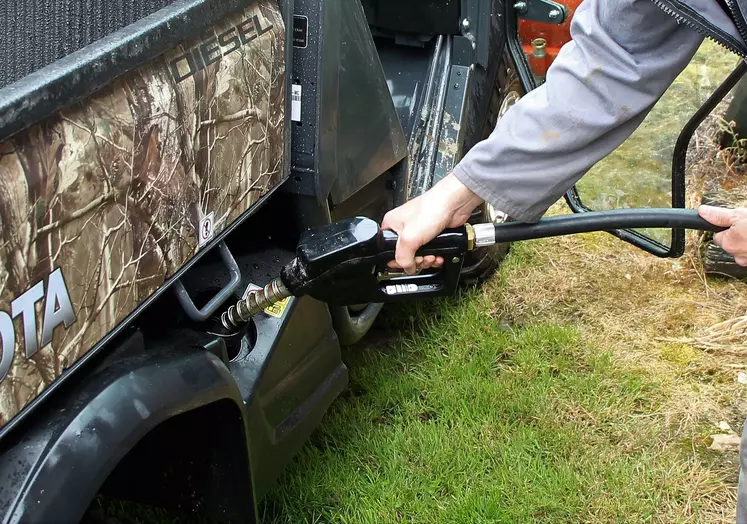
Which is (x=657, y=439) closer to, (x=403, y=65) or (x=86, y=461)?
(x=403, y=65)

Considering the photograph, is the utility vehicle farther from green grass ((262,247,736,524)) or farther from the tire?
green grass ((262,247,736,524))

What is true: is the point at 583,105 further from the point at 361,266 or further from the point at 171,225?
the point at 171,225

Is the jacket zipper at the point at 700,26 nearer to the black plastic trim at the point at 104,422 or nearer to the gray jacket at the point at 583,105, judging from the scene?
the gray jacket at the point at 583,105

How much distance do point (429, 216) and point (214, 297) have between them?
1.62ft

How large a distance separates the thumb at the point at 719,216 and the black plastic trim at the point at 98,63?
100cm

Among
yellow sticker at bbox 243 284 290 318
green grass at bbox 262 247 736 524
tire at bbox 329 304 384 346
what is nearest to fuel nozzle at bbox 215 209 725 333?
yellow sticker at bbox 243 284 290 318

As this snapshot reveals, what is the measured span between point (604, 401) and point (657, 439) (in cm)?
21

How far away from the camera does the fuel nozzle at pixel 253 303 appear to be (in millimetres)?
1628

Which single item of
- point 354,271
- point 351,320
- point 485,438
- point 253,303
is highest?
point 354,271

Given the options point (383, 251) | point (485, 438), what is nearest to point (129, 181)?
point (383, 251)

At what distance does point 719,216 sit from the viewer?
1.46 metres

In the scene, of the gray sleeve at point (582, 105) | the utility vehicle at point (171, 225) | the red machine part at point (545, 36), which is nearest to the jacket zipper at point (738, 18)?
the gray sleeve at point (582, 105)

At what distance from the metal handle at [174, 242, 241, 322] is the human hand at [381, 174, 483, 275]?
0.36m

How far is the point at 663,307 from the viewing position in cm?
299
